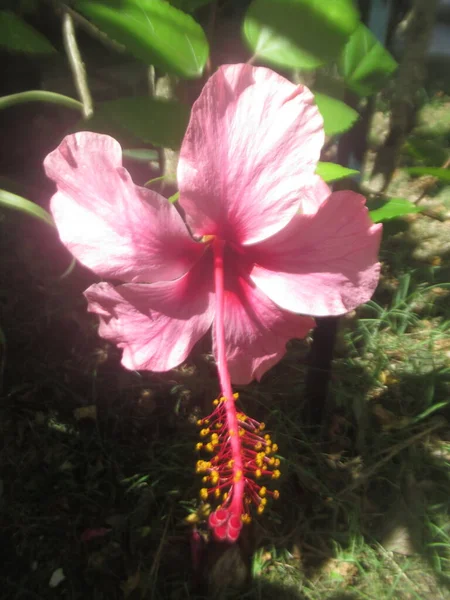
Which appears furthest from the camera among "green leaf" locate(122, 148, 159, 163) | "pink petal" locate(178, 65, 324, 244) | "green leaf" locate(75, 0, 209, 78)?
"green leaf" locate(122, 148, 159, 163)

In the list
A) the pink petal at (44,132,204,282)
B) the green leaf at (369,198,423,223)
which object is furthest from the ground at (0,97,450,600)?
the pink petal at (44,132,204,282)

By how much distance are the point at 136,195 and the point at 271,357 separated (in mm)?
239

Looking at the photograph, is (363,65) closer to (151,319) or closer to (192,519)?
(151,319)

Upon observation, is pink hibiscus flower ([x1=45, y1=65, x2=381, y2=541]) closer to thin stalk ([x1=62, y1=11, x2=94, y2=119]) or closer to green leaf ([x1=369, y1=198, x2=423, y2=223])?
green leaf ([x1=369, y1=198, x2=423, y2=223])

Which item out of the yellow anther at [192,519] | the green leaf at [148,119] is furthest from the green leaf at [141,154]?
the yellow anther at [192,519]

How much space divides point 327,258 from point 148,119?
0.83 ft

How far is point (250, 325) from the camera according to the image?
0.58 meters

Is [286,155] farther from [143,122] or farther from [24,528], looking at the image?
[24,528]

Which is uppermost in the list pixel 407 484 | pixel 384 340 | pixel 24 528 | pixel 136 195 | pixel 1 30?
pixel 1 30

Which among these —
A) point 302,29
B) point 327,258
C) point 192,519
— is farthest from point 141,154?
point 192,519

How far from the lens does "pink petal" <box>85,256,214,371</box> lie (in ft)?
1.70

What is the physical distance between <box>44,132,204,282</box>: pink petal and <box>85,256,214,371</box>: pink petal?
0.09 feet

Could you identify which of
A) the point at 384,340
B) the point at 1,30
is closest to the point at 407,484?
the point at 384,340

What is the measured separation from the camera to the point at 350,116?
2.01 ft
